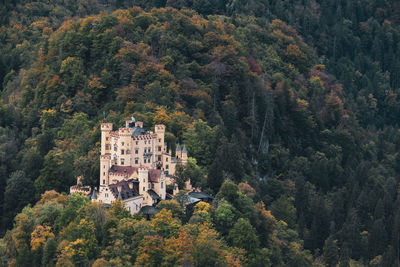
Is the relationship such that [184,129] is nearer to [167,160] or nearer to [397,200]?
[167,160]

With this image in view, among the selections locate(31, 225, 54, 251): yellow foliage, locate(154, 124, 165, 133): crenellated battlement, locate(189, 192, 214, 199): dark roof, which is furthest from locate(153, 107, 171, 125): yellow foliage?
locate(31, 225, 54, 251): yellow foliage

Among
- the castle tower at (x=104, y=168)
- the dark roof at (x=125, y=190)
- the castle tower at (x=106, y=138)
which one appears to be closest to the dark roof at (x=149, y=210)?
the dark roof at (x=125, y=190)

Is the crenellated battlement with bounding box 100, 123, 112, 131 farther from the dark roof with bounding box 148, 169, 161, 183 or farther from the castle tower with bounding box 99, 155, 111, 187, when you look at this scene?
the dark roof with bounding box 148, 169, 161, 183

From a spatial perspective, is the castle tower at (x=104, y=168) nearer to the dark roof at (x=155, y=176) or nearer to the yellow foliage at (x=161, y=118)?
→ the dark roof at (x=155, y=176)

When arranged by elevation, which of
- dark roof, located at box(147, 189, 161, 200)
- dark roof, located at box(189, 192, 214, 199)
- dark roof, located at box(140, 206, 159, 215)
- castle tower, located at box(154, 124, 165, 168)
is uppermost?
castle tower, located at box(154, 124, 165, 168)

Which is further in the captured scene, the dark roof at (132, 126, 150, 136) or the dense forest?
the dark roof at (132, 126, 150, 136)

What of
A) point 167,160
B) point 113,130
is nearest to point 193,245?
point 167,160

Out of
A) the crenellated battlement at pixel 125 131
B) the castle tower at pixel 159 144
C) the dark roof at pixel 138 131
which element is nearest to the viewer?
the crenellated battlement at pixel 125 131
